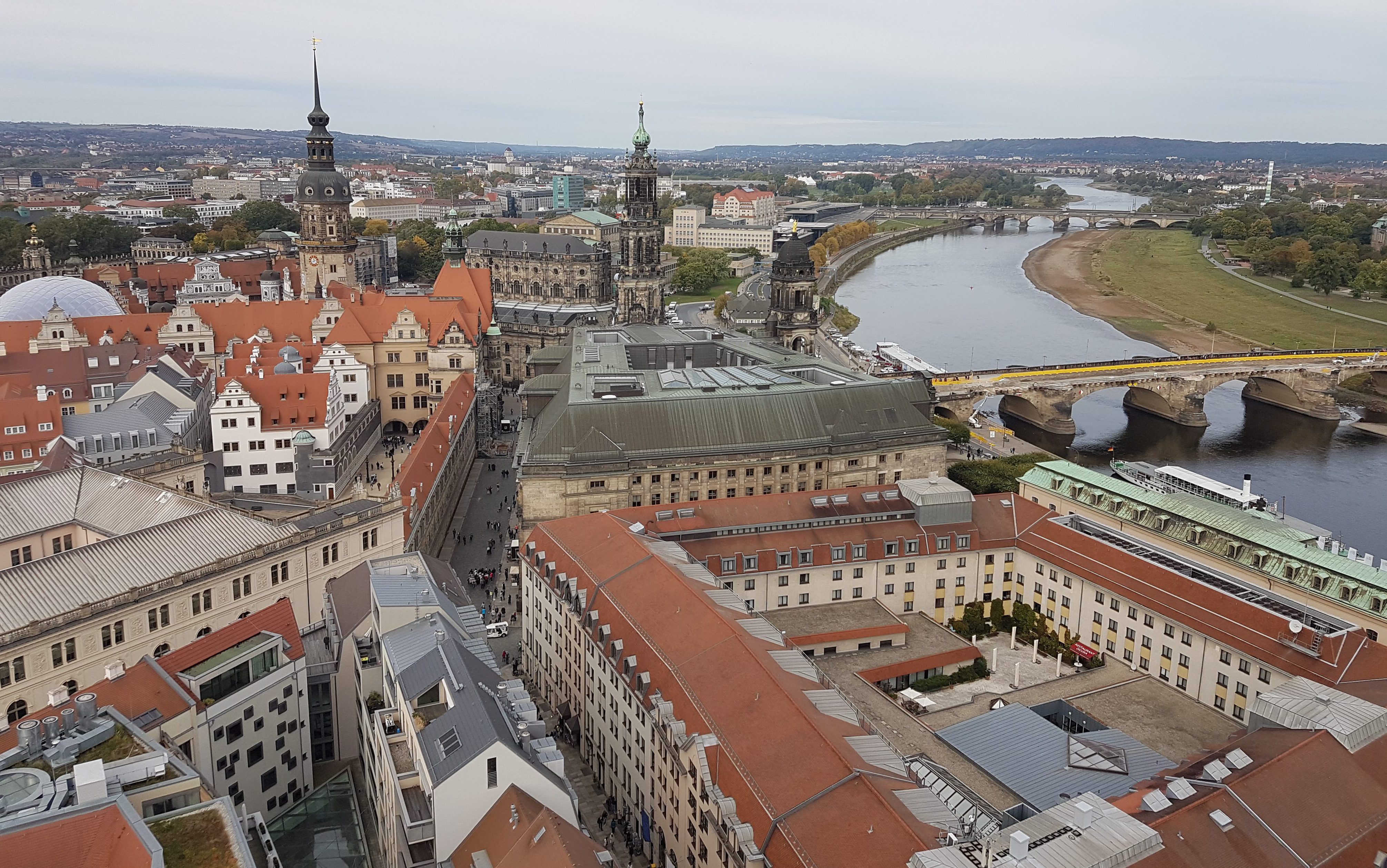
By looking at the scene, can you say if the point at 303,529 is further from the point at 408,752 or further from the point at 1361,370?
the point at 1361,370

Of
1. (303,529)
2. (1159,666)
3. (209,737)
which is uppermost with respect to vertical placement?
(303,529)

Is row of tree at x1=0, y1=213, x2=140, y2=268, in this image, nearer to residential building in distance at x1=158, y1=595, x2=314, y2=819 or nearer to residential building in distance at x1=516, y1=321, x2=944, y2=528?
residential building in distance at x1=516, y1=321, x2=944, y2=528

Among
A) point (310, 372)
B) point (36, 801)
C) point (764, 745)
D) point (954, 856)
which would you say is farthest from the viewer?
point (310, 372)

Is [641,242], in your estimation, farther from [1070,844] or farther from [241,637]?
[1070,844]

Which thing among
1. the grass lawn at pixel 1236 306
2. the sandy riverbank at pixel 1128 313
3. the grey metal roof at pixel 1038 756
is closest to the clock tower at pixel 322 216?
the grey metal roof at pixel 1038 756

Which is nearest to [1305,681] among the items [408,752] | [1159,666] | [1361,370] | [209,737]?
[1159,666]

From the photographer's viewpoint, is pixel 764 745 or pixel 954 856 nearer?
pixel 954 856

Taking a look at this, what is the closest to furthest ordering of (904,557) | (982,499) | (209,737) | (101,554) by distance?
(209,737), (101,554), (904,557), (982,499)
